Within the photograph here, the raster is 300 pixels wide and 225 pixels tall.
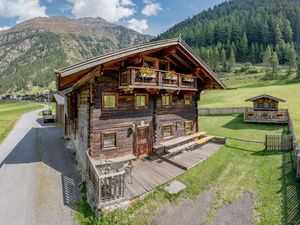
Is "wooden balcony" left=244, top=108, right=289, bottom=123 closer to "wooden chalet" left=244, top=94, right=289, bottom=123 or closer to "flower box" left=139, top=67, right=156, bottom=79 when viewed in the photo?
"wooden chalet" left=244, top=94, right=289, bottom=123

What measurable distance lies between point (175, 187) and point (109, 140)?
523cm

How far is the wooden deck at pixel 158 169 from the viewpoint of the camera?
12117 millimetres

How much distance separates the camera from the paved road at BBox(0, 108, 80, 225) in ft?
35.0

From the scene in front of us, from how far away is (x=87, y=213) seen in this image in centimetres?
1088

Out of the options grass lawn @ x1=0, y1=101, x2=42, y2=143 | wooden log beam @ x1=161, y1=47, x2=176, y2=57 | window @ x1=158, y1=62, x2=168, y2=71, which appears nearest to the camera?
wooden log beam @ x1=161, y1=47, x2=176, y2=57

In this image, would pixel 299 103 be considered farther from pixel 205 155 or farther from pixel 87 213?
pixel 87 213

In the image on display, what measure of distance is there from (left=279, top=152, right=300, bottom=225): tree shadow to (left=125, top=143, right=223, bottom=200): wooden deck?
518cm

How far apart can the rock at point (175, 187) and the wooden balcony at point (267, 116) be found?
69.1ft

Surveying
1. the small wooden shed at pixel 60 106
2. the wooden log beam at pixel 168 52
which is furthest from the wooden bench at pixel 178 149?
the small wooden shed at pixel 60 106

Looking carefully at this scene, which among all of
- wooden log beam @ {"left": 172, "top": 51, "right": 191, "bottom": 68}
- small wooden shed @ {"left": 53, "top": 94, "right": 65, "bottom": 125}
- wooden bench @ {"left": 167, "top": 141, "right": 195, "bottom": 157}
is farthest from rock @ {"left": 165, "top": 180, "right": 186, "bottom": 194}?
small wooden shed @ {"left": 53, "top": 94, "right": 65, "bottom": 125}

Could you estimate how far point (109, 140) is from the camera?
48.6ft

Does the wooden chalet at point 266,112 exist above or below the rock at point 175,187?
above

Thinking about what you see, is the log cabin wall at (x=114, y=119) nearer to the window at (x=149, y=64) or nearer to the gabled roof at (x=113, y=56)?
the gabled roof at (x=113, y=56)

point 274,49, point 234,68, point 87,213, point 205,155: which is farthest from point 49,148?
point 274,49
